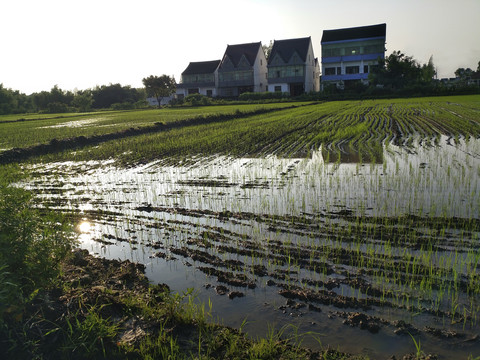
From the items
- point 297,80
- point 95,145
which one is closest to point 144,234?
point 95,145

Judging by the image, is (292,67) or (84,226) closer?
(84,226)

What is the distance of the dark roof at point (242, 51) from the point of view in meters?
52.8

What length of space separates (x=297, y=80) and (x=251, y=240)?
48534mm

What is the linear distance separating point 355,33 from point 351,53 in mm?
3299

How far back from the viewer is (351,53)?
2021 inches

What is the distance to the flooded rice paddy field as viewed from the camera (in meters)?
3.20

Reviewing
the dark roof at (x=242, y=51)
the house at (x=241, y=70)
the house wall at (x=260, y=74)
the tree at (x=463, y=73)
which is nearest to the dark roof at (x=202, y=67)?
the house at (x=241, y=70)

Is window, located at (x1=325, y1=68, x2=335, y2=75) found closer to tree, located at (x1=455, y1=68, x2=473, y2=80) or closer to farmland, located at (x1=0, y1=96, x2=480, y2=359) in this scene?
tree, located at (x1=455, y1=68, x2=473, y2=80)

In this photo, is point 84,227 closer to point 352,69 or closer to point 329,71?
point 352,69

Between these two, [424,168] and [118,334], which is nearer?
[118,334]

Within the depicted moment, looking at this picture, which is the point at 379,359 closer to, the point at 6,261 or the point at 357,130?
the point at 6,261

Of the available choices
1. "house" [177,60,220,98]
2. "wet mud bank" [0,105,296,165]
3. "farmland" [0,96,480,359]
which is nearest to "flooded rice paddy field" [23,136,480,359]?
"farmland" [0,96,480,359]

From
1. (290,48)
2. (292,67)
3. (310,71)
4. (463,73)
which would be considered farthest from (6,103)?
(463,73)

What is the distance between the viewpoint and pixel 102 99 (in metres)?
61.2
